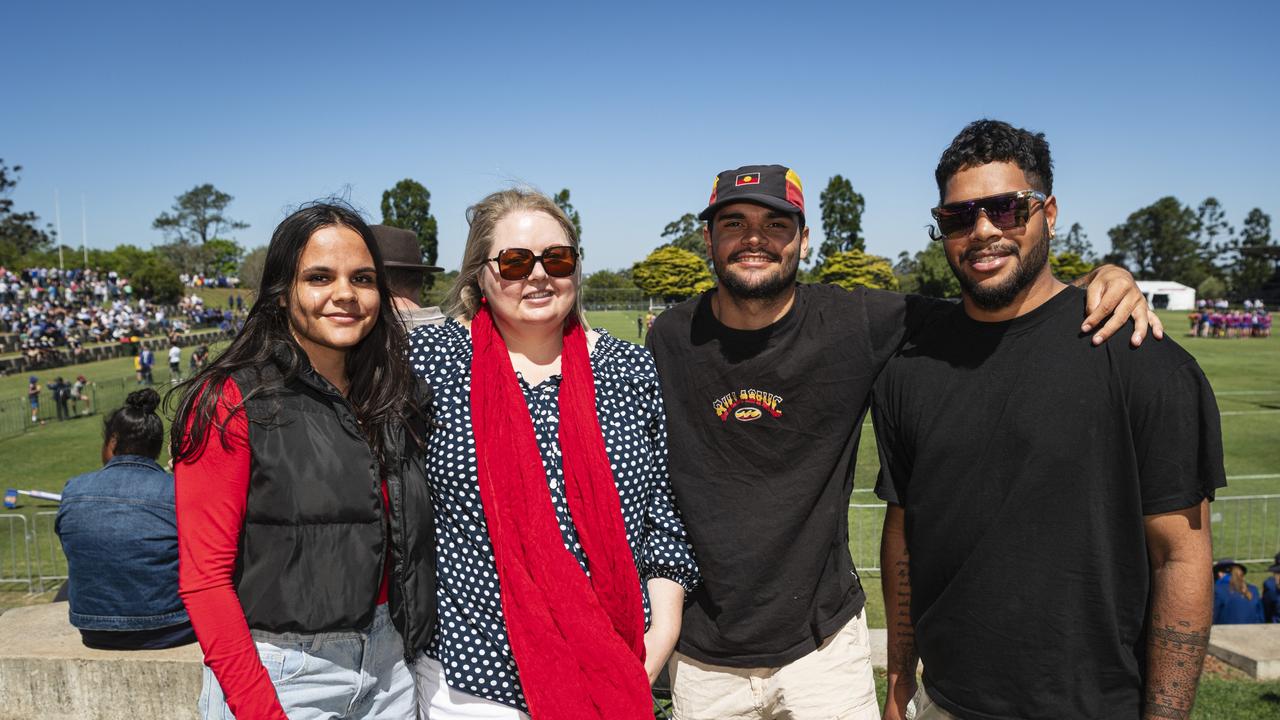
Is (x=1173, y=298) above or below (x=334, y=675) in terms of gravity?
above

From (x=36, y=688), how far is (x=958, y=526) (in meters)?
3.87

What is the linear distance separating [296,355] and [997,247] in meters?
2.21

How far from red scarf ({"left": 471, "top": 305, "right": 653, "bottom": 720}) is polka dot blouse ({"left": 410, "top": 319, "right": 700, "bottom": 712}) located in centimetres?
5

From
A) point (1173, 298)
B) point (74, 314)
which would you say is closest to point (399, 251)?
point (74, 314)

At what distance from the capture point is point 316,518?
2.07m

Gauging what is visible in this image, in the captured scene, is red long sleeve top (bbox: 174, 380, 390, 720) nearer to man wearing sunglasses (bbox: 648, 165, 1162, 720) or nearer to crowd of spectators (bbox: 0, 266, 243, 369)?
man wearing sunglasses (bbox: 648, 165, 1162, 720)

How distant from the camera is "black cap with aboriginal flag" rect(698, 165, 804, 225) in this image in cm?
287

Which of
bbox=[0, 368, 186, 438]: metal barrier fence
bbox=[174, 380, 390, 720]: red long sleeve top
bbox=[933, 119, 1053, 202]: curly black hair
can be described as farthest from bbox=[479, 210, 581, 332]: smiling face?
bbox=[0, 368, 186, 438]: metal barrier fence

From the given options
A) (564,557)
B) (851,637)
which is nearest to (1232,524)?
(851,637)

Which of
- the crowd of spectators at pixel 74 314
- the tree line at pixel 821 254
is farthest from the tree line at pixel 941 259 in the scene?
the crowd of spectators at pixel 74 314

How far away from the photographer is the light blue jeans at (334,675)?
6.82 ft

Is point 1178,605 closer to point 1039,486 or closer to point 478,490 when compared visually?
point 1039,486

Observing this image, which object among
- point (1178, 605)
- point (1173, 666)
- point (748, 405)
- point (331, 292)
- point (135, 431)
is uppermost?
point (331, 292)

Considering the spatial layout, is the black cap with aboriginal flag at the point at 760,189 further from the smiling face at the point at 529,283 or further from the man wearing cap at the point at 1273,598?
the man wearing cap at the point at 1273,598
